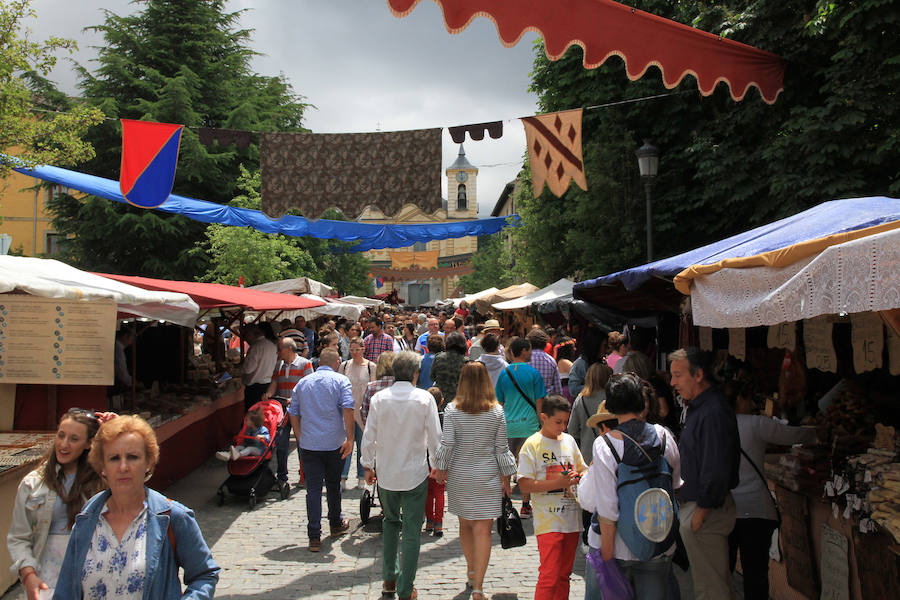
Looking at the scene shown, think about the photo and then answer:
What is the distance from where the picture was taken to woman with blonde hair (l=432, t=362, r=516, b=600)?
16.9 feet

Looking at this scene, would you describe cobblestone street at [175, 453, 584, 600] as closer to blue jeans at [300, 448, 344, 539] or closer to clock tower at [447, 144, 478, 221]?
blue jeans at [300, 448, 344, 539]

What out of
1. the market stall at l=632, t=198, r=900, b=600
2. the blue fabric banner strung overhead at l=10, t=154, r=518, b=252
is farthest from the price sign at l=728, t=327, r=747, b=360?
the blue fabric banner strung overhead at l=10, t=154, r=518, b=252

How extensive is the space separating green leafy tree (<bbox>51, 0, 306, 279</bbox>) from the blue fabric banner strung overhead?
1109 cm

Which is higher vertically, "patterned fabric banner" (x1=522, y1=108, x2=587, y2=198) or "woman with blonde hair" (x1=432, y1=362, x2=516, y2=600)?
"patterned fabric banner" (x1=522, y1=108, x2=587, y2=198)

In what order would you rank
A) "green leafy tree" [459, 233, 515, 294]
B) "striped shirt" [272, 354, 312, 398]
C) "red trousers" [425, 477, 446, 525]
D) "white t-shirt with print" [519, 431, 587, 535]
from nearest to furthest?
"white t-shirt with print" [519, 431, 587, 535] → "red trousers" [425, 477, 446, 525] → "striped shirt" [272, 354, 312, 398] → "green leafy tree" [459, 233, 515, 294]

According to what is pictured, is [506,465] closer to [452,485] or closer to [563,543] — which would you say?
[452,485]

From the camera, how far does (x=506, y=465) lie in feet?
17.1

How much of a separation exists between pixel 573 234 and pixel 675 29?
809 cm

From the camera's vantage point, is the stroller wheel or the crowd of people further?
the stroller wheel

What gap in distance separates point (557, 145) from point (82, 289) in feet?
21.2

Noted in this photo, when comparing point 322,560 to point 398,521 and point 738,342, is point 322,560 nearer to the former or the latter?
point 398,521

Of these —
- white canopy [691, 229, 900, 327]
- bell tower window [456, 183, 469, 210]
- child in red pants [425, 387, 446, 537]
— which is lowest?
child in red pants [425, 387, 446, 537]

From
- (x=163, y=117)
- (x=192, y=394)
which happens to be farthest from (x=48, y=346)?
(x=163, y=117)

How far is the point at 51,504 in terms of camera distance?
3.34 m
